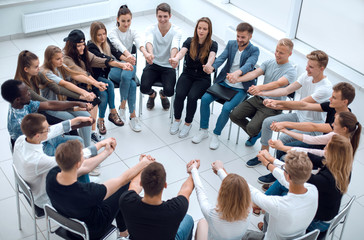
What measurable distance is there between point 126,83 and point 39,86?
107 centimetres

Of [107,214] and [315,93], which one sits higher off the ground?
[315,93]

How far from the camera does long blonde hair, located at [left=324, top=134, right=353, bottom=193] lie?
2932 mm

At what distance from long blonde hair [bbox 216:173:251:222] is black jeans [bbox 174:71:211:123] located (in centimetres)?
219

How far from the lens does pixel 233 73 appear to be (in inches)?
178

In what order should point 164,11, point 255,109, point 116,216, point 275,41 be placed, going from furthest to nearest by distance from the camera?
point 275,41
point 164,11
point 255,109
point 116,216

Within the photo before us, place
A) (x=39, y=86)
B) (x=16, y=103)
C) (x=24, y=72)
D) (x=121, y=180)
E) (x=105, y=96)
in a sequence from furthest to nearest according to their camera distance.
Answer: (x=105, y=96) → (x=39, y=86) → (x=24, y=72) → (x=16, y=103) → (x=121, y=180)

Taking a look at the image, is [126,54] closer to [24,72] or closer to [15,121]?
[24,72]

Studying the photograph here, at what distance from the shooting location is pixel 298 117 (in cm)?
416

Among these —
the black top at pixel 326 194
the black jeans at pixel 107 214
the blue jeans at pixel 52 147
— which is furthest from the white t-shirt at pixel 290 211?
the blue jeans at pixel 52 147

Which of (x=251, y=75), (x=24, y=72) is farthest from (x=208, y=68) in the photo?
(x=24, y=72)

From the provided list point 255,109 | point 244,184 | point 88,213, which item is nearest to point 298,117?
point 255,109

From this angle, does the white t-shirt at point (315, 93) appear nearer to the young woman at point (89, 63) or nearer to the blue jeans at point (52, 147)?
the young woman at point (89, 63)

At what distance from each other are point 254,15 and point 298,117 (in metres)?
2.76

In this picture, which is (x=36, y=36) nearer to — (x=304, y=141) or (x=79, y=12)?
(x=79, y=12)
